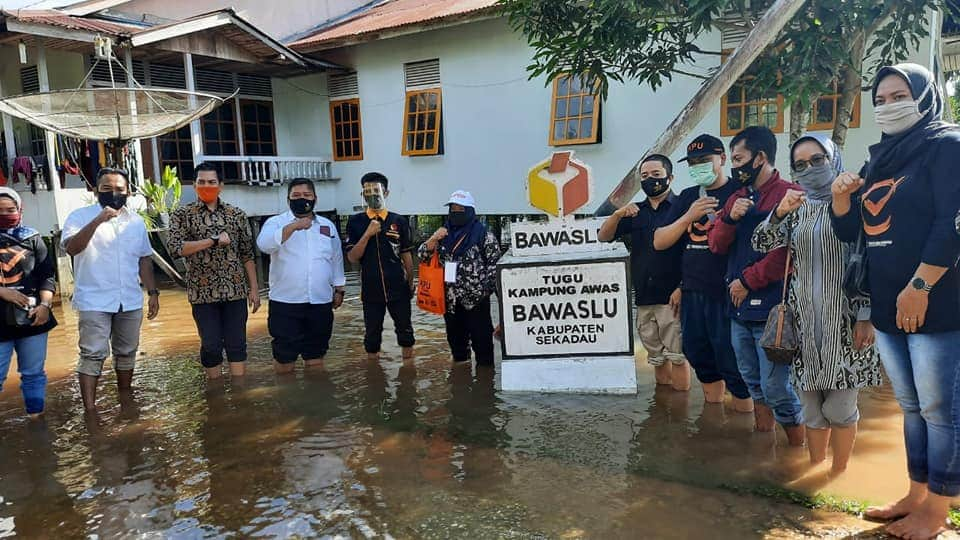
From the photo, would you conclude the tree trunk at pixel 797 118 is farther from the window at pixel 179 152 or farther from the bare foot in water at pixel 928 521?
the window at pixel 179 152

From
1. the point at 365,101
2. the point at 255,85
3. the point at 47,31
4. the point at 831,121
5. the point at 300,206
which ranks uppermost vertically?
the point at 47,31

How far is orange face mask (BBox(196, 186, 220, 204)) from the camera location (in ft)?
18.7

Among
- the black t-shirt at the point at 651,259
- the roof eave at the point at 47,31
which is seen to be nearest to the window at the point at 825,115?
the black t-shirt at the point at 651,259

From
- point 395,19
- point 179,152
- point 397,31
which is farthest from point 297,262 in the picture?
point 179,152

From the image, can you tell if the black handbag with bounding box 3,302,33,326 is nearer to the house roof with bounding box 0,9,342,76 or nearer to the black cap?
the black cap

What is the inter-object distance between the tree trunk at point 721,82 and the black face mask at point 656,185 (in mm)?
1849

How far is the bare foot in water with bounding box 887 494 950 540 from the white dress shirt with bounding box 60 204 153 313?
16.8 ft

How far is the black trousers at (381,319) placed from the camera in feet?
20.6

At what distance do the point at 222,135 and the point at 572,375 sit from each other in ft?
42.5

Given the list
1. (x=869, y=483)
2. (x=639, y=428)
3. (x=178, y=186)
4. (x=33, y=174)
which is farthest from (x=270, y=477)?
(x=33, y=174)

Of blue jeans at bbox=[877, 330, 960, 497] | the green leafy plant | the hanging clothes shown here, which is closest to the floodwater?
blue jeans at bbox=[877, 330, 960, 497]

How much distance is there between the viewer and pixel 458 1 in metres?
14.4

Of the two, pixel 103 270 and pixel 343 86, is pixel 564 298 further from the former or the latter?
pixel 343 86

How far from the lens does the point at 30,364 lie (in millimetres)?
5035
